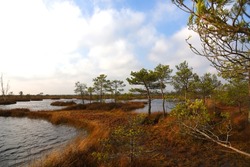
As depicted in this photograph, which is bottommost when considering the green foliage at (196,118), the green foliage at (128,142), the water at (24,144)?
the water at (24,144)

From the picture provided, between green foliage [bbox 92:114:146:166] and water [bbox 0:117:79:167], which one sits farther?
water [bbox 0:117:79:167]

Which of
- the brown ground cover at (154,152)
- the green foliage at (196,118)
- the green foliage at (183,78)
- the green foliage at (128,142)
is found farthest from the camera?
the green foliage at (183,78)

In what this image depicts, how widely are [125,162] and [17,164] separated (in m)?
6.12

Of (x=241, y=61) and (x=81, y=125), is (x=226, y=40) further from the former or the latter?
(x=81, y=125)

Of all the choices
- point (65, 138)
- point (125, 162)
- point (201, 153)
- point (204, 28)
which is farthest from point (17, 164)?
point (204, 28)

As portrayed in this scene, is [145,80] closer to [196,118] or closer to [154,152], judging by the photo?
[154,152]

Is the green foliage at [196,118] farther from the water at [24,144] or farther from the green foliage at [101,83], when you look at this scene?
the green foliage at [101,83]

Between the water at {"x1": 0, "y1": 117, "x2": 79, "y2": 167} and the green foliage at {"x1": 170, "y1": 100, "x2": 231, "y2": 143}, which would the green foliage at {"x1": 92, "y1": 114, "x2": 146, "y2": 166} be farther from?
the water at {"x1": 0, "y1": 117, "x2": 79, "y2": 167}

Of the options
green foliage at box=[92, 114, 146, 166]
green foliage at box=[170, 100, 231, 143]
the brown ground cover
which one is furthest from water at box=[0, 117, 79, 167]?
green foliage at box=[170, 100, 231, 143]

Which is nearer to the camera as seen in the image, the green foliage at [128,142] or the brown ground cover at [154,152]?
the green foliage at [128,142]

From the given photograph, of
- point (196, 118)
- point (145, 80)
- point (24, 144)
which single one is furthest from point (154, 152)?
point (145, 80)

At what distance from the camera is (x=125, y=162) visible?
22.9ft

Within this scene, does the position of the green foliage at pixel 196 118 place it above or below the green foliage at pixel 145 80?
below

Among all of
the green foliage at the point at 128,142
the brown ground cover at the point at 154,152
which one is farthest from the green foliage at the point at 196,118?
the green foliage at the point at 128,142
